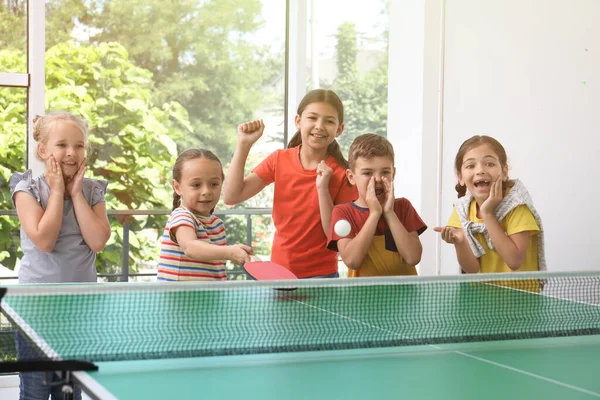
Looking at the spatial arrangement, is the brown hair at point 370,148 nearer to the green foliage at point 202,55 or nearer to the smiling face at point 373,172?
the smiling face at point 373,172

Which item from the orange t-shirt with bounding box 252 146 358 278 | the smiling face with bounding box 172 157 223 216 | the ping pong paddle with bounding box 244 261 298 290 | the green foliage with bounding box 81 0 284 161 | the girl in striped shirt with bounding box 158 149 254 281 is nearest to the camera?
the ping pong paddle with bounding box 244 261 298 290

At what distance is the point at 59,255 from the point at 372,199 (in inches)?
43.2

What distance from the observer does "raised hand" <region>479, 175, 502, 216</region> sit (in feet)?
9.11

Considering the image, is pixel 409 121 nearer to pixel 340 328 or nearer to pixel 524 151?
pixel 524 151

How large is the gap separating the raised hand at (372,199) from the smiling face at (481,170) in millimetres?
376

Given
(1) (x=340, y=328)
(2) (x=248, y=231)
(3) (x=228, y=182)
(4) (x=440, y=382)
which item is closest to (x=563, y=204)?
(3) (x=228, y=182)

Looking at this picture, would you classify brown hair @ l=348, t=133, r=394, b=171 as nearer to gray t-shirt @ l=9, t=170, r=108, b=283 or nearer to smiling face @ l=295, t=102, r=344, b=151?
smiling face @ l=295, t=102, r=344, b=151

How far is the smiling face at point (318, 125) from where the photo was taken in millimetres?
3123

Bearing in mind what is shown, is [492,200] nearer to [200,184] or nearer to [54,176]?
[200,184]

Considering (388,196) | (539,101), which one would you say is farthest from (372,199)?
(539,101)

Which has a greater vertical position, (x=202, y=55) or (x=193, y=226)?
(x=202, y=55)

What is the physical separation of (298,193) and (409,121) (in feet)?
5.60

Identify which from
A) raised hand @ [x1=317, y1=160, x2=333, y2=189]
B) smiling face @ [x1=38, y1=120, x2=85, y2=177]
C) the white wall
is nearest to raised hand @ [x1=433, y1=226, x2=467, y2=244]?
raised hand @ [x1=317, y1=160, x2=333, y2=189]

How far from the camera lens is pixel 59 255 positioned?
2783 mm
